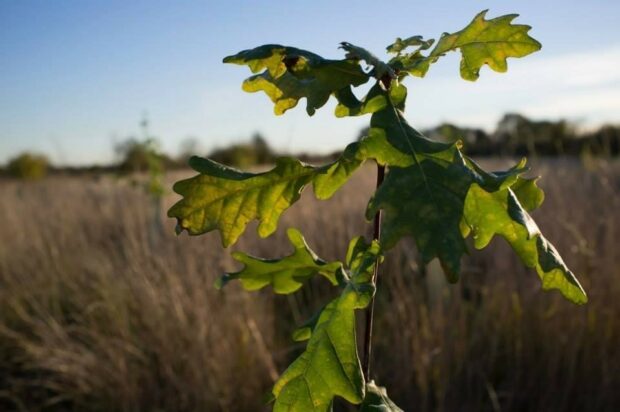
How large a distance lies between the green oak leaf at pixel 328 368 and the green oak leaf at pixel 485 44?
211mm

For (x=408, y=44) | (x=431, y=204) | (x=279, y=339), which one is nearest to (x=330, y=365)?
(x=431, y=204)

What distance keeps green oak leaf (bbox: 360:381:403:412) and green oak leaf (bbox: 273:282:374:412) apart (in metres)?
0.05

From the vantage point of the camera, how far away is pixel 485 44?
0.54m

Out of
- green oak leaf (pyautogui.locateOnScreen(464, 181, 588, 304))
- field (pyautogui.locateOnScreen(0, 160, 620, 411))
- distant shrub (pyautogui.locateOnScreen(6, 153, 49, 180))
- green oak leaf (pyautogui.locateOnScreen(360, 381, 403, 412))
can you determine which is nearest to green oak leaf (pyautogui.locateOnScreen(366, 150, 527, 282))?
green oak leaf (pyautogui.locateOnScreen(464, 181, 588, 304))

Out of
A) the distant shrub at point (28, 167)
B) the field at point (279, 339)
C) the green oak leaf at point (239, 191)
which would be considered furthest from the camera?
the distant shrub at point (28, 167)

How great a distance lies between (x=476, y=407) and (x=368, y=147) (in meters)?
1.85

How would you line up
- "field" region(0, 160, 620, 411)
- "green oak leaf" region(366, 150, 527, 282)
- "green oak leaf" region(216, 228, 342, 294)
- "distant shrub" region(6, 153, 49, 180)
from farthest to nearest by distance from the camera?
"distant shrub" region(6, 153, 49, 180), "field" region(0, 160, 620, 411), "green oak leaf" region(216, 228, 342, 294), "green oak leaf" region(366, 150, 527, 282)

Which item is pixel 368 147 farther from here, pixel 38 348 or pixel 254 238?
pixel 254 238

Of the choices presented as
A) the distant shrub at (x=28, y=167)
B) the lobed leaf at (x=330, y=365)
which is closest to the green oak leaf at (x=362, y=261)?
the lobed leaf at (x=330, y=365)

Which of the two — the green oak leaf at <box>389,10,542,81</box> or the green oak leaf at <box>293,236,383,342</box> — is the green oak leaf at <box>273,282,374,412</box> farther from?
the green oak leaf at <box>389,10,542,81</box>

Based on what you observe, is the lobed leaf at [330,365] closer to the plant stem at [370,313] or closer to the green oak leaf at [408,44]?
the plant stem at [370,313]

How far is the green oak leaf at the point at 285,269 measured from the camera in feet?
2.04

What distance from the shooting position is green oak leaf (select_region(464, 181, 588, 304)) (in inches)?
18.1

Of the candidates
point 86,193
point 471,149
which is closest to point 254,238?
point 86,193
